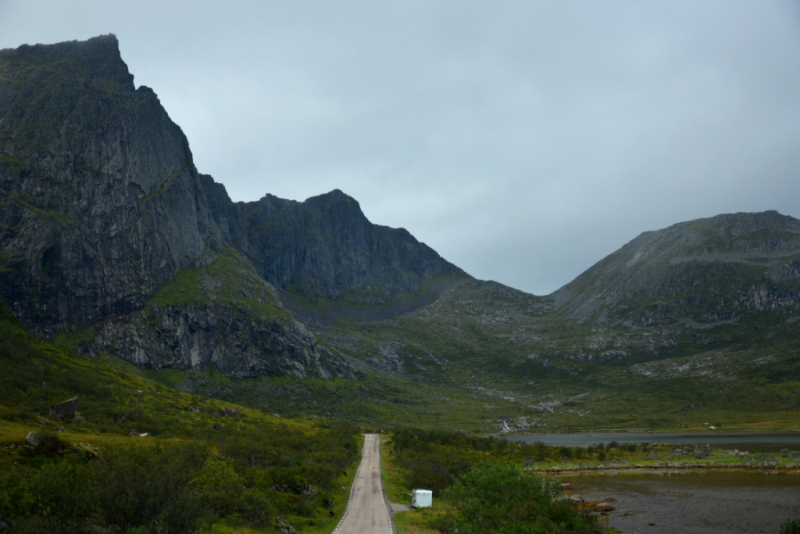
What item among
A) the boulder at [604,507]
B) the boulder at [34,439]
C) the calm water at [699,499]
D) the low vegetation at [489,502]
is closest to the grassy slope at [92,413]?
the boulder at [34,439]

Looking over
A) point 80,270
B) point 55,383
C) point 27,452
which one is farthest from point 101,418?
point 80,270

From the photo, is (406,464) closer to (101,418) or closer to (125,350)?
(101,418)

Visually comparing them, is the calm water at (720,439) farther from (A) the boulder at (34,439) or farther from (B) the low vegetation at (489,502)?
(A) the boulder at (34,439)

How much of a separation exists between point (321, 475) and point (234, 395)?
140 m

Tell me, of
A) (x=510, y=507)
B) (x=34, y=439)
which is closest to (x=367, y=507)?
(x=510, y=507)

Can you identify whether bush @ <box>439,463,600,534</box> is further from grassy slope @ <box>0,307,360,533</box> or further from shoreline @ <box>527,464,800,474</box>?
shoreline @ <box>527,464,800,474</box>

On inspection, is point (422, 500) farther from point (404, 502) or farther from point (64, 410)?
point (64, 410)

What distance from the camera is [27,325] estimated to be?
164m

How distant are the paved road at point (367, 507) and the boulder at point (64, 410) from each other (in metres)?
35.8

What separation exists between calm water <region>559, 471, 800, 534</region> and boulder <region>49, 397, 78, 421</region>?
65.6 metres

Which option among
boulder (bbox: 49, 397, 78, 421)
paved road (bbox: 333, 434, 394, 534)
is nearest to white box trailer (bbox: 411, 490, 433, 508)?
paved road (bbox: 333, 434, 394, 534)

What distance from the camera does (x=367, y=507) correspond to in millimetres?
50469

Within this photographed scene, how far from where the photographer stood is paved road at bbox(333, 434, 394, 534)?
4103cm

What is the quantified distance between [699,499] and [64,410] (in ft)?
272
